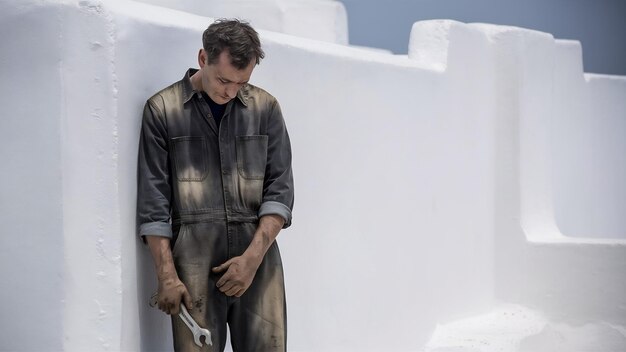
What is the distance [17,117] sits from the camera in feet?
12.9

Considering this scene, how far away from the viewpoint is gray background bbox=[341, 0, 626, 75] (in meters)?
11.7

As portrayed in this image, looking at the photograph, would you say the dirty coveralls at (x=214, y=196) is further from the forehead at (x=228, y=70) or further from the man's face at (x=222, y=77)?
the forehead at (x=228, y=70)

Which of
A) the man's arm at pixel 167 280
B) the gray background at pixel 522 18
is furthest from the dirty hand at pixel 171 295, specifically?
the gray background at pixel 522 18

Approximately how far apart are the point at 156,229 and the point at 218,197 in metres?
0.29

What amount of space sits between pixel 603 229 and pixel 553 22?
3348 mm

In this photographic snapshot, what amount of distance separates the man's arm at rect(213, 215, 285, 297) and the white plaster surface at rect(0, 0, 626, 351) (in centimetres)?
38

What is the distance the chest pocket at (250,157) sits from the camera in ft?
13.7

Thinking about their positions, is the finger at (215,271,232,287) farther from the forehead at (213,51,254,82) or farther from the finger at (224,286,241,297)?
the forehead at (213,51,254,82)

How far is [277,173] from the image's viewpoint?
13.9 feet

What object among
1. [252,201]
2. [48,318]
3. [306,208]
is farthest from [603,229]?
[48,318]

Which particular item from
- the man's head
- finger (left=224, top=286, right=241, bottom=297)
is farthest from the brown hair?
finger (left=224, top=286, right=241, bottom=297)

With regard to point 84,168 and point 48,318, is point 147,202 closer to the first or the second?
point 84,168

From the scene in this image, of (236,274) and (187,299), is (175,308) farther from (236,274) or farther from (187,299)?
(236,274)

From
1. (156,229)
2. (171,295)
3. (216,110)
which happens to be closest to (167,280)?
(171,295)
